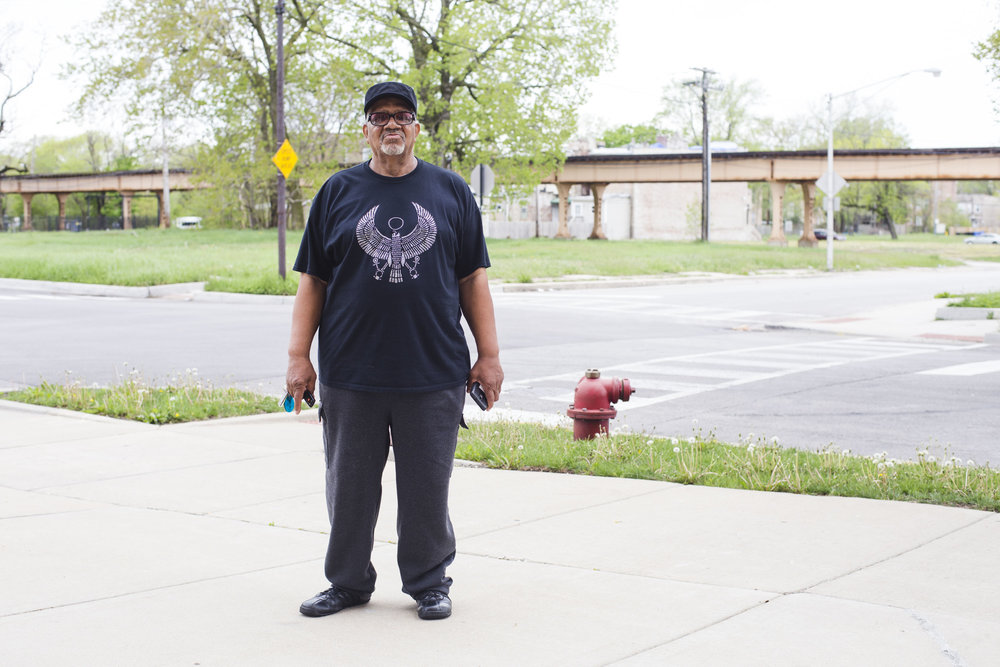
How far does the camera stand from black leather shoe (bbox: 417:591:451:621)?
447cm

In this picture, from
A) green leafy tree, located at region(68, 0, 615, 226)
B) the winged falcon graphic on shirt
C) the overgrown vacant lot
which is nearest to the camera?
the winged falcon graphic on shirt

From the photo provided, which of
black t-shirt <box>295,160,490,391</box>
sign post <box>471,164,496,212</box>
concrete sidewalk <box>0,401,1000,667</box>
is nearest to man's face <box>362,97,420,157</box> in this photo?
black t-shirt <box>295,160,490,391</box>

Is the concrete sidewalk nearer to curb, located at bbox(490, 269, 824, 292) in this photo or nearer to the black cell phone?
the black cell phone

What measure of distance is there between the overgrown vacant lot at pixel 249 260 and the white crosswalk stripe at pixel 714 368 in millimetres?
14132

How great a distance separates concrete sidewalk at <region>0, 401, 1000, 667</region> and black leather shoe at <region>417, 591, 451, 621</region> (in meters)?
0.04

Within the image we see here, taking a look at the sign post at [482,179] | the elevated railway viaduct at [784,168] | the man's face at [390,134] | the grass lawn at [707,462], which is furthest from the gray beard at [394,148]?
the elevated railway viaduct at [784,168]

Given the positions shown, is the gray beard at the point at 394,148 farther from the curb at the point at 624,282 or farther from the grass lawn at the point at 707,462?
the curb at the point at 624,282

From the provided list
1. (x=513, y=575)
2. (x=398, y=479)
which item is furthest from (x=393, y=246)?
(x=513, y=575)

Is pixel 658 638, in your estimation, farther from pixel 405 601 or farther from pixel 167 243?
pixel 167 243

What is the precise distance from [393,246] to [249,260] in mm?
32797

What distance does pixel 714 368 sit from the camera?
13852 mm

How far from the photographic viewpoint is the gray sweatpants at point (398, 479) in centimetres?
451

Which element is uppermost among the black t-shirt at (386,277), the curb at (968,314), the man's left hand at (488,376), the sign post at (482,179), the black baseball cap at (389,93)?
the sign post at (482,179)

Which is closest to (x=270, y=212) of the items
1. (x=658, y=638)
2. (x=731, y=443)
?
(x=731, y=443)
